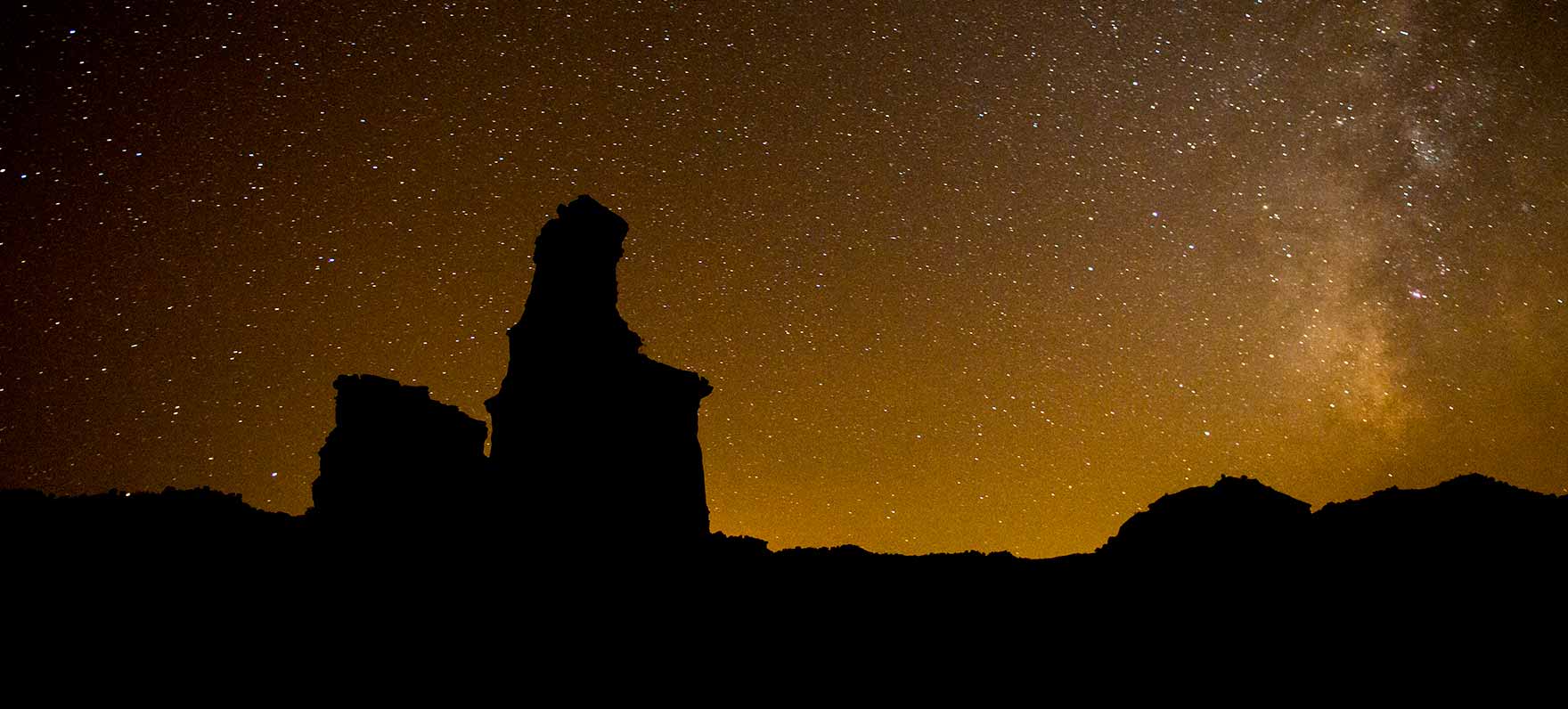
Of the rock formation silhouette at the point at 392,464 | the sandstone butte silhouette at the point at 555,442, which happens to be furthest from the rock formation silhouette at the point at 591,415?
the rock formation silhouette at the point at 392,464

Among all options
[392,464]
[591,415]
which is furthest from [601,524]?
[392,464]

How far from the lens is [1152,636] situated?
65.2ft

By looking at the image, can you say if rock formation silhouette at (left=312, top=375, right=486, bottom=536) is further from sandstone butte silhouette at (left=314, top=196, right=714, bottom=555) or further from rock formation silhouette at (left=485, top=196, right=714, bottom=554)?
rock formation silhouette at (left=485, top=196, right=714, bottom=554)

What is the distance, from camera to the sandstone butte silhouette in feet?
93.3

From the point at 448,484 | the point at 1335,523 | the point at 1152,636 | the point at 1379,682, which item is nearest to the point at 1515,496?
the point at 1335,523

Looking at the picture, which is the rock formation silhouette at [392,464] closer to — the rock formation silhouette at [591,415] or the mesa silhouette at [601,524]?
the mesa silhouette at [601,524]

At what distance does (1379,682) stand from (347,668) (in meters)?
21.2

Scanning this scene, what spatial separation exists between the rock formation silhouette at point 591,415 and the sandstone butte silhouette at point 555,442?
0.05m

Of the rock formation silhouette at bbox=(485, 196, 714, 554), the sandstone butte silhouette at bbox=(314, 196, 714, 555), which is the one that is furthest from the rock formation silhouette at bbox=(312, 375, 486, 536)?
the rock formation silhouette at bbox=(485, 196, 714, 554)

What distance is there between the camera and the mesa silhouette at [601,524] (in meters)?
19.9

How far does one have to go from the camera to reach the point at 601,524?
30.4 meters

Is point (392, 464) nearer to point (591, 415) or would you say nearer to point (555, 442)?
point (555, 442)

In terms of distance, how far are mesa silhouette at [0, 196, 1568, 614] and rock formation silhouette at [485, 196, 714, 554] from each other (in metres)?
0.07

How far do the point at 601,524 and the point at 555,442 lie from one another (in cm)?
345
